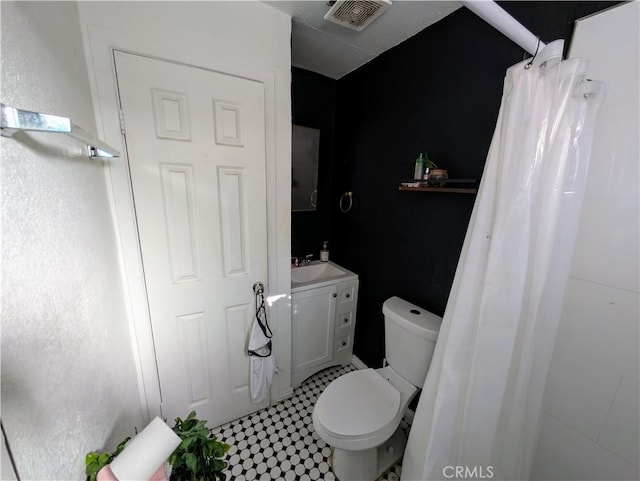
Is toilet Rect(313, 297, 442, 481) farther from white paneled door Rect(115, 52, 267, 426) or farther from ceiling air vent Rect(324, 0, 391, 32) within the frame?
ceiling air vent Rect(324, 0, 391, 32)

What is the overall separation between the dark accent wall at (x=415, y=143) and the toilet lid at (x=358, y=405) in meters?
0.48

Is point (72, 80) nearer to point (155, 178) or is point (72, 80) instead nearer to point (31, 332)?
point (155, 178)

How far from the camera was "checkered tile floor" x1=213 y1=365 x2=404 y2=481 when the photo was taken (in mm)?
1271

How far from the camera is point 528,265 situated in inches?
33.4

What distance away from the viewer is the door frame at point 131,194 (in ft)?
3.22

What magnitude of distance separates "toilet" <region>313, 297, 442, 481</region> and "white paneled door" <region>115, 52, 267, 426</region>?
65 cm

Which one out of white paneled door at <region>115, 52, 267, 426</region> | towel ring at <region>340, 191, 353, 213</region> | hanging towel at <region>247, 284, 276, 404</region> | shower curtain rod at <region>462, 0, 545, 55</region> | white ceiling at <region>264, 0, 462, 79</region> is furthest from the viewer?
towel ring at <region>340, 191, 353, 213</region>

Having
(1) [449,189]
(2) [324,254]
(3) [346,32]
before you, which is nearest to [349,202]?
(2) [324,254]

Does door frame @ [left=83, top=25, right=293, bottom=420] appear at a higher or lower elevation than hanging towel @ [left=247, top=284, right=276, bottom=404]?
higher

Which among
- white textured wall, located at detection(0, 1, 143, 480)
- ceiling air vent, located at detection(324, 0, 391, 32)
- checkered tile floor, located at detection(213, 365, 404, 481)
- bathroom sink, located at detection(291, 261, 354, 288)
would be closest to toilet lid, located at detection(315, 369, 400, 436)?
checkered tile floor, located at detection(213, 365, 404, 481)

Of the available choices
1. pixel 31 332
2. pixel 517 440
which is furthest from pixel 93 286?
pixel 517 440

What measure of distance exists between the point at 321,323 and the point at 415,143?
138 centimetres

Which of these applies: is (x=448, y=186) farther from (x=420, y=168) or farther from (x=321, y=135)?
(x=321, y=135)

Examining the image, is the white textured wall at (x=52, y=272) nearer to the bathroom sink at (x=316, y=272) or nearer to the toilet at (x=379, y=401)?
the toilet at (x=379, y=401)
